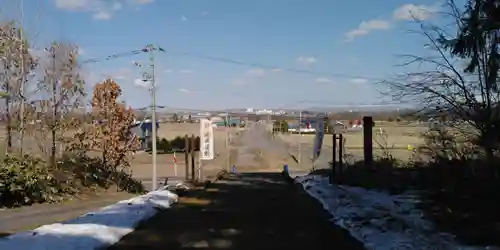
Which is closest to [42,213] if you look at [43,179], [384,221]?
[43,179]

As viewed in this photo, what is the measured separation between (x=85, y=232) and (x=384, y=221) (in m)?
5.57

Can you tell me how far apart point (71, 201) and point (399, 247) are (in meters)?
14.8

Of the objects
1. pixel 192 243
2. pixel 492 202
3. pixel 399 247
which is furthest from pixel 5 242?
pixel 492 202

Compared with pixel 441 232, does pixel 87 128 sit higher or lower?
higher

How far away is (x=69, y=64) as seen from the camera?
2492 cm

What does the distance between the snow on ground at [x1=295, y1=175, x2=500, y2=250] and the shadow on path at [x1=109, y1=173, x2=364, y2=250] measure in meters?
0.32

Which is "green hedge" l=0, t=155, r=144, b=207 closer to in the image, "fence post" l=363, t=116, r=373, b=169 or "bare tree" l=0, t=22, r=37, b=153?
"bare tree" l=0, t=22, r=37, b=153

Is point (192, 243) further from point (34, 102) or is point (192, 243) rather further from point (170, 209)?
point (34, 102)

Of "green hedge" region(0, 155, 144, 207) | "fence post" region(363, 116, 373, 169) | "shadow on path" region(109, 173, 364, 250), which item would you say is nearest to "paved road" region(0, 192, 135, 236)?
"green hedge" region(0, 155, 144, 207)

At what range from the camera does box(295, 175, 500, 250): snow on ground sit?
8930 mm

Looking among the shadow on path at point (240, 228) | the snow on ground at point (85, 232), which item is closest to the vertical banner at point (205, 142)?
the shadow on path at point (240, 228)

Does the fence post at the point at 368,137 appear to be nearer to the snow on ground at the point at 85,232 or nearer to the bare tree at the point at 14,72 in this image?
the snow on ground at the point at 85,232

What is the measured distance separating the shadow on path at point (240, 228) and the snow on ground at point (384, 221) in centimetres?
32

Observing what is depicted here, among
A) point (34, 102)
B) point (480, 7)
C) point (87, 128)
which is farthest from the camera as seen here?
point (87, 128)
